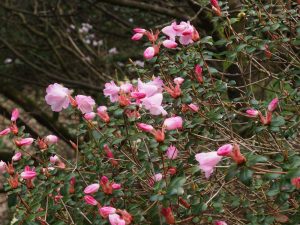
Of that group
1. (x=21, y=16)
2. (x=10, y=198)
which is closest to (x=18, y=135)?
(x=10, y=198)

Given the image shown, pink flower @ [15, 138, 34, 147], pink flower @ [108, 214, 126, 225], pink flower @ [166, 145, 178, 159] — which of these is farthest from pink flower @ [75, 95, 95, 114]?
pink flower @ [108, 214, 126, 225]

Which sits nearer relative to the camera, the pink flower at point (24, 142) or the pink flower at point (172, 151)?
the pink flower at point (172, 151)

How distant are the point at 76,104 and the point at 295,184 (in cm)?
75

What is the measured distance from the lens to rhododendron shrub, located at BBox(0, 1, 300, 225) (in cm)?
130

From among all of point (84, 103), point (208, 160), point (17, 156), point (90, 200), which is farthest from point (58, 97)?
point (208, 160)

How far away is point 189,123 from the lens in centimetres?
144

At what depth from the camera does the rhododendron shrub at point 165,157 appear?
1302mm

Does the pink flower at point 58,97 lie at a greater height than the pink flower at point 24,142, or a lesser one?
greater

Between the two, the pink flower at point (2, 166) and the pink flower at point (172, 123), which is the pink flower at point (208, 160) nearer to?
the pink flower at point (172, 123)

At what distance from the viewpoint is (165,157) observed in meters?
1.47

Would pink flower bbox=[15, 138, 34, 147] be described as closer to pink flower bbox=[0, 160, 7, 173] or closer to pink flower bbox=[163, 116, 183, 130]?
pink flower bbox=[0, 160, 7, 173]

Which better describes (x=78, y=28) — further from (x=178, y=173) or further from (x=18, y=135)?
(x=178, y=173)

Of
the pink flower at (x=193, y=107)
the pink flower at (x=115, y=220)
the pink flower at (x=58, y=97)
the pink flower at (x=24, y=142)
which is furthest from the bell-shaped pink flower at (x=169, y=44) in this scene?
the pink flower at (x=115, y=220)

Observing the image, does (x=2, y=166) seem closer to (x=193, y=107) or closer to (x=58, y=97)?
(x=58, y=97)
